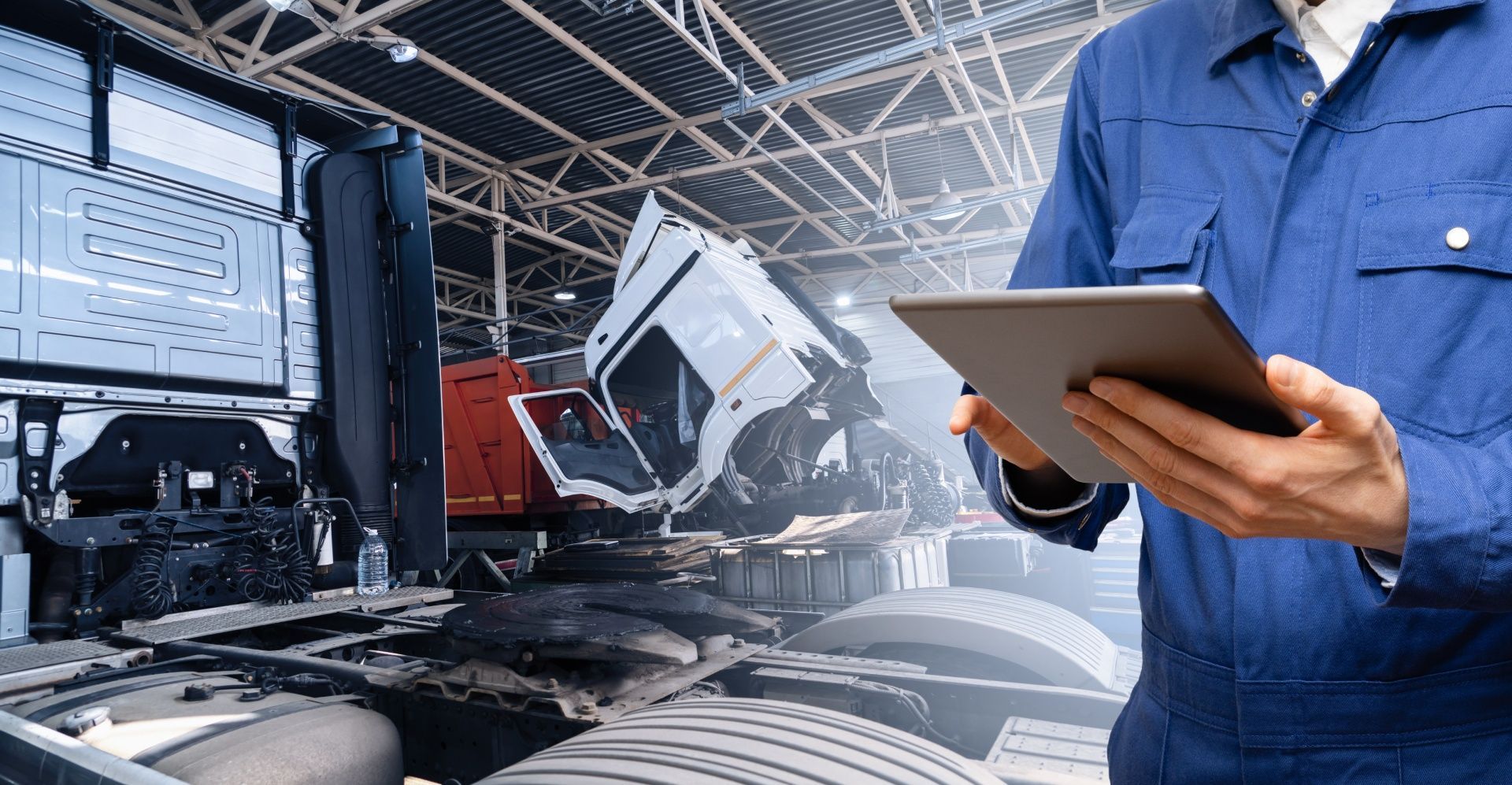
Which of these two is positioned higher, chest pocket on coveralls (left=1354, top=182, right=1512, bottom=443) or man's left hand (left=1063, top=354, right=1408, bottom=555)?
chest pocket on coveralls (left=1354, top=182, right=1512, bottom=443)

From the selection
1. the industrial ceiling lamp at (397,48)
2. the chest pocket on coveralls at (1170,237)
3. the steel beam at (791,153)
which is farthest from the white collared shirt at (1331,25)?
the steel beam at (791,153)

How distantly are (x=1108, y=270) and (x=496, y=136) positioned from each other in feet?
37.3

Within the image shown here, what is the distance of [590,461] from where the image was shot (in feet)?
20.8

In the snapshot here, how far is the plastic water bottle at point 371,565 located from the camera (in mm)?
3305

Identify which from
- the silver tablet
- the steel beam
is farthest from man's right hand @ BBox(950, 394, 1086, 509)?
the steel beam

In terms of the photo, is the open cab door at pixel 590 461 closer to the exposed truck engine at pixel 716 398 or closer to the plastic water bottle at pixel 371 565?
the exposed truck engine at pixel 716 398

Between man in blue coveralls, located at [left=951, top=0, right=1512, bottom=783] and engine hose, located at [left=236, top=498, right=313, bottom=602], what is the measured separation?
3.01 meters

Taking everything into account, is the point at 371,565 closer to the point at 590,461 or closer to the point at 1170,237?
the point at 590,461

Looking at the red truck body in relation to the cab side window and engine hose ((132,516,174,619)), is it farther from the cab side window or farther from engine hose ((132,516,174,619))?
engine hose ((132,516,174,619))

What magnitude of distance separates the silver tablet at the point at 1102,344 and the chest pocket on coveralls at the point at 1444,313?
325 millimetres

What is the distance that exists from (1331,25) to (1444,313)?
43 cm

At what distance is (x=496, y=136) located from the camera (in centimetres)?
1106

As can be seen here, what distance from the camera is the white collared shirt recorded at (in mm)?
981

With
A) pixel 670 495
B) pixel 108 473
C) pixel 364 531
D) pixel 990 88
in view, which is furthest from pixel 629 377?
pixel 990 88
